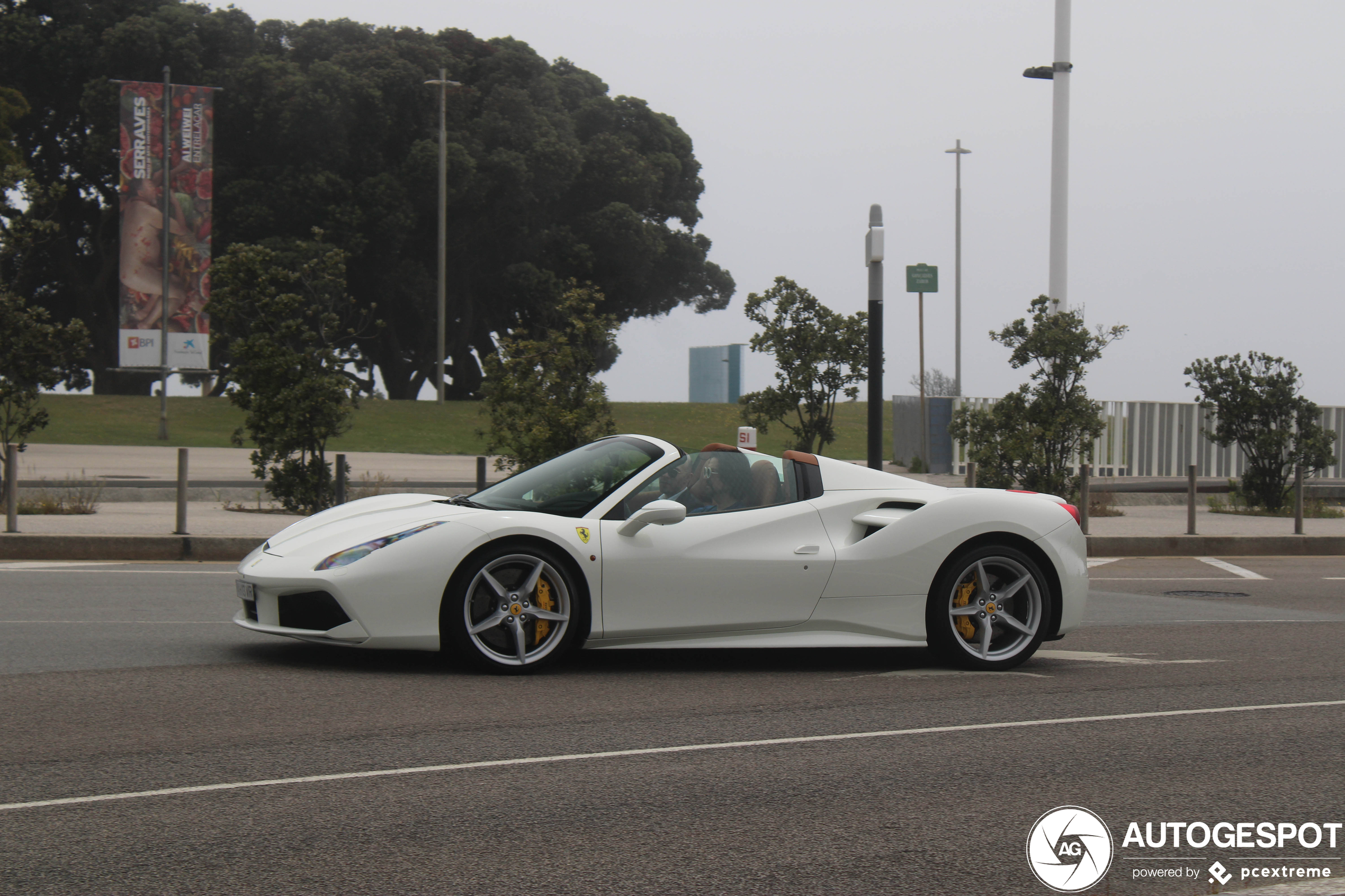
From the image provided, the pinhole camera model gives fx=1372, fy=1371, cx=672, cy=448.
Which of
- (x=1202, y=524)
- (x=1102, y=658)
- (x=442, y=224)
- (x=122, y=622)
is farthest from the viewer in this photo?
(x=442, y=224)

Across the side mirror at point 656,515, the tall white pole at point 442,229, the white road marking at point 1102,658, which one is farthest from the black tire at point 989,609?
the tall white pole at point 442,229

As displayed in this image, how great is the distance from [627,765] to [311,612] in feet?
7.76

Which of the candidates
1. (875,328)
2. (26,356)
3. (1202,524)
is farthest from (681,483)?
(1202,524)

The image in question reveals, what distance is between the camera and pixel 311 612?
6.93 meters

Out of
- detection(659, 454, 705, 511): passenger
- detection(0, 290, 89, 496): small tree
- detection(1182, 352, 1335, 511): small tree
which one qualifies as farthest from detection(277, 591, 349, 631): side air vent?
detection(1182, 352, 1335, 511): small tree

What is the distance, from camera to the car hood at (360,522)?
7133 mm

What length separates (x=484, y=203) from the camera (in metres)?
54.1

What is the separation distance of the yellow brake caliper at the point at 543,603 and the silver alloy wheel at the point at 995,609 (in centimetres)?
226

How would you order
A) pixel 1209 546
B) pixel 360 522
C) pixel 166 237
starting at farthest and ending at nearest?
pixel 166 237 < pixel 1209 546 < pixel 360 522

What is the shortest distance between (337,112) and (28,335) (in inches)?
1356

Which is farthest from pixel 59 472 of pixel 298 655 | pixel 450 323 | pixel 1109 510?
pixel 450 323

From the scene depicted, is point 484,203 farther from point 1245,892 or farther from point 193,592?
point 1245,892

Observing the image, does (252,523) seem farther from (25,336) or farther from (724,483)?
(724,483)

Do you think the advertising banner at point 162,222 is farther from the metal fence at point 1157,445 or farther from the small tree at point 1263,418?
the small tree at point 1263,418
